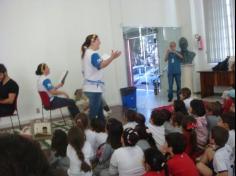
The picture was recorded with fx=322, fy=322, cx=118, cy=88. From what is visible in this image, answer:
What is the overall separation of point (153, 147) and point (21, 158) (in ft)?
5.18

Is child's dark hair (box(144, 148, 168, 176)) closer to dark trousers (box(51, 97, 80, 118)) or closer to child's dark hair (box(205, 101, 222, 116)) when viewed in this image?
child's dark hair (box(205, 101, 222, 116))

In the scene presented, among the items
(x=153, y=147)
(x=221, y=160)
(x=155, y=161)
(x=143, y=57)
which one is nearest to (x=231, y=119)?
(x=155, y=161)

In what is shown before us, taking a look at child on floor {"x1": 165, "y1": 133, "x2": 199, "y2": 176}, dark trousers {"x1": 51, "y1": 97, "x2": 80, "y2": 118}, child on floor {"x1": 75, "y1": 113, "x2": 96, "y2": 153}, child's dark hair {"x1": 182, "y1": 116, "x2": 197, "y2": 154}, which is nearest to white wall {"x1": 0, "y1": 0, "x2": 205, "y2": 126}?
dark trousers {"x1": 51, "y1": 97, "x2": 80, "y2": 118}

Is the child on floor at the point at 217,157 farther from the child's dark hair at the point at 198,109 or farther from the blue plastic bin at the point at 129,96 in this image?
the blue plastic bin at the point at 129,96

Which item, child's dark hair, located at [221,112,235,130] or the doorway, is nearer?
child's dark hair, located at [221,112,235,130]

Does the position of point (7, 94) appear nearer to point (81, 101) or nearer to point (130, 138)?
point (81, 101)

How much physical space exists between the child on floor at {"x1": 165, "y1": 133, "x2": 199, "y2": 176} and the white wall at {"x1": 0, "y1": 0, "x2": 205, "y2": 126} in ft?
12.3

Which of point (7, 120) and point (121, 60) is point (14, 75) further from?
point (121, 60)

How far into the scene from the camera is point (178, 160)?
1923 mm

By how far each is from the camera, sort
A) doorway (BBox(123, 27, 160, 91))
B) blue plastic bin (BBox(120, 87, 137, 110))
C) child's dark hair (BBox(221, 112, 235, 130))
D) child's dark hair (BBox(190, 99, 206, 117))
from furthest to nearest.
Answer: doorway (BBox(123, 27, 160, 91)) → blue plastic bin (BBox(120, 87, 137, 110)) → child's dark hair (BBox(190, 99, 206, 117)) → child's dark hair (BBox(221, 112, 235, 130))

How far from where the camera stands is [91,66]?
11.3 feet

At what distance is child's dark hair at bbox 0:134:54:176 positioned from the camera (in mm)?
567

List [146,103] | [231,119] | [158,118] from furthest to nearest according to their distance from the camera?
[146,103], [158,118], [231,119]

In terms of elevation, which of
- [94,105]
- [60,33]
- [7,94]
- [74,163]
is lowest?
[74,163]
